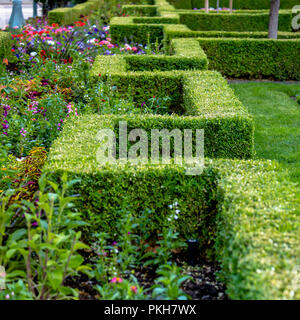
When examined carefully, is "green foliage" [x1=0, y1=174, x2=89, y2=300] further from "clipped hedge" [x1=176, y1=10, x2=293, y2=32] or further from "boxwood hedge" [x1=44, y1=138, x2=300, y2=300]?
"clipped hedge" [x1=176, y1=10, x2=293, y2=32]

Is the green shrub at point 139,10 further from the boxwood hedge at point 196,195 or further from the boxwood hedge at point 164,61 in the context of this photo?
the boxwood hedge at point 196,195

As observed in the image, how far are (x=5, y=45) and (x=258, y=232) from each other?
27.0ft

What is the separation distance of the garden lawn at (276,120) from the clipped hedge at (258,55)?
2.08 feet

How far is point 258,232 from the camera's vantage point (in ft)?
9.11

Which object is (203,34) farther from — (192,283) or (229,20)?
(192,283)

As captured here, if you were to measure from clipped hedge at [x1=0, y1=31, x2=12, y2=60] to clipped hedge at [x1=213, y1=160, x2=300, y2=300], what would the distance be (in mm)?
6908

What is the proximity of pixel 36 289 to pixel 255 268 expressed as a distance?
165 cm

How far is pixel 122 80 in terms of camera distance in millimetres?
6934

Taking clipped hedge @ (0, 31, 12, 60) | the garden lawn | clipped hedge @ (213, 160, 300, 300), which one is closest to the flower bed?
clipped hedge @ (213, 160, 300, 300)

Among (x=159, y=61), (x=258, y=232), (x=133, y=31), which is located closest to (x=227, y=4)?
(x=133, y=31)

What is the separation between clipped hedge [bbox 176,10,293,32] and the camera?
1480 cm
